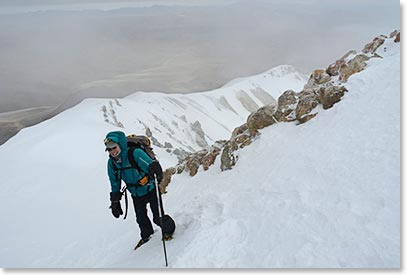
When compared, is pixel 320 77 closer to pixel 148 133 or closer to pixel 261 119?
pixel 261 119

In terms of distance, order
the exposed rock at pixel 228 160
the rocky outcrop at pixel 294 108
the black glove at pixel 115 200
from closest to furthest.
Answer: the black glove at pixel 115 200
the rocky outcrop at pixel 294 108
the exposed rock at pixel 228 160

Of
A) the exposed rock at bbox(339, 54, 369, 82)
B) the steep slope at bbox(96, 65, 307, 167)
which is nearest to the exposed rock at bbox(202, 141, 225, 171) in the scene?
the steep slope at bbox(96, 65, 307, 167)

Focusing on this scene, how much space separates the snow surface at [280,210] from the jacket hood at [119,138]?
257 cm

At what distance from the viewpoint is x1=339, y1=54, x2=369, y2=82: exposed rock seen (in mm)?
13430

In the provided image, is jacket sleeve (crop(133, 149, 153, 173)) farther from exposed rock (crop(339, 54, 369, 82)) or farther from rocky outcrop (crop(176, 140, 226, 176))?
exposed rock (crop(339, 54, 369, 82))

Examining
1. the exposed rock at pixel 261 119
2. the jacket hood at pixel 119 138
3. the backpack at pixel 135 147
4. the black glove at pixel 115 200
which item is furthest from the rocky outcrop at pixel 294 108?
the jacket hood at pixel 119 138

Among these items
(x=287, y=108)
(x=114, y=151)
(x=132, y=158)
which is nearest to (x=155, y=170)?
(x=132, y=158)

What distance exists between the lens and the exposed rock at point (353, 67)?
1343cm

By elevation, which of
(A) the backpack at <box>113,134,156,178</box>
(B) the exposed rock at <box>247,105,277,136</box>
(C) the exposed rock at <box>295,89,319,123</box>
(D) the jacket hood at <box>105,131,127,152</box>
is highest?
(D) the jacket hood at <box>105,131,127,152</box>

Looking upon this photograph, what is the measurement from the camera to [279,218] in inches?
271

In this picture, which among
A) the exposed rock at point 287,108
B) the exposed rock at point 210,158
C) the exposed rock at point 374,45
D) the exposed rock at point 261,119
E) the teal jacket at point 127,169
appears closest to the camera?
the teal jacket at point 127,169

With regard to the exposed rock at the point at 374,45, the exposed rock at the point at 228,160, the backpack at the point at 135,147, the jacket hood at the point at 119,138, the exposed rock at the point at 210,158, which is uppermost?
the exposed rock at the point at 374,45

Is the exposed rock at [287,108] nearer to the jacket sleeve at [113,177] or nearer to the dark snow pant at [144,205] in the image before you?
the dark snow pant at [144,205]

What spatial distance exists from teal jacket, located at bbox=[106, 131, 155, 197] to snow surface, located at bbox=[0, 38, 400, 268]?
145cm
